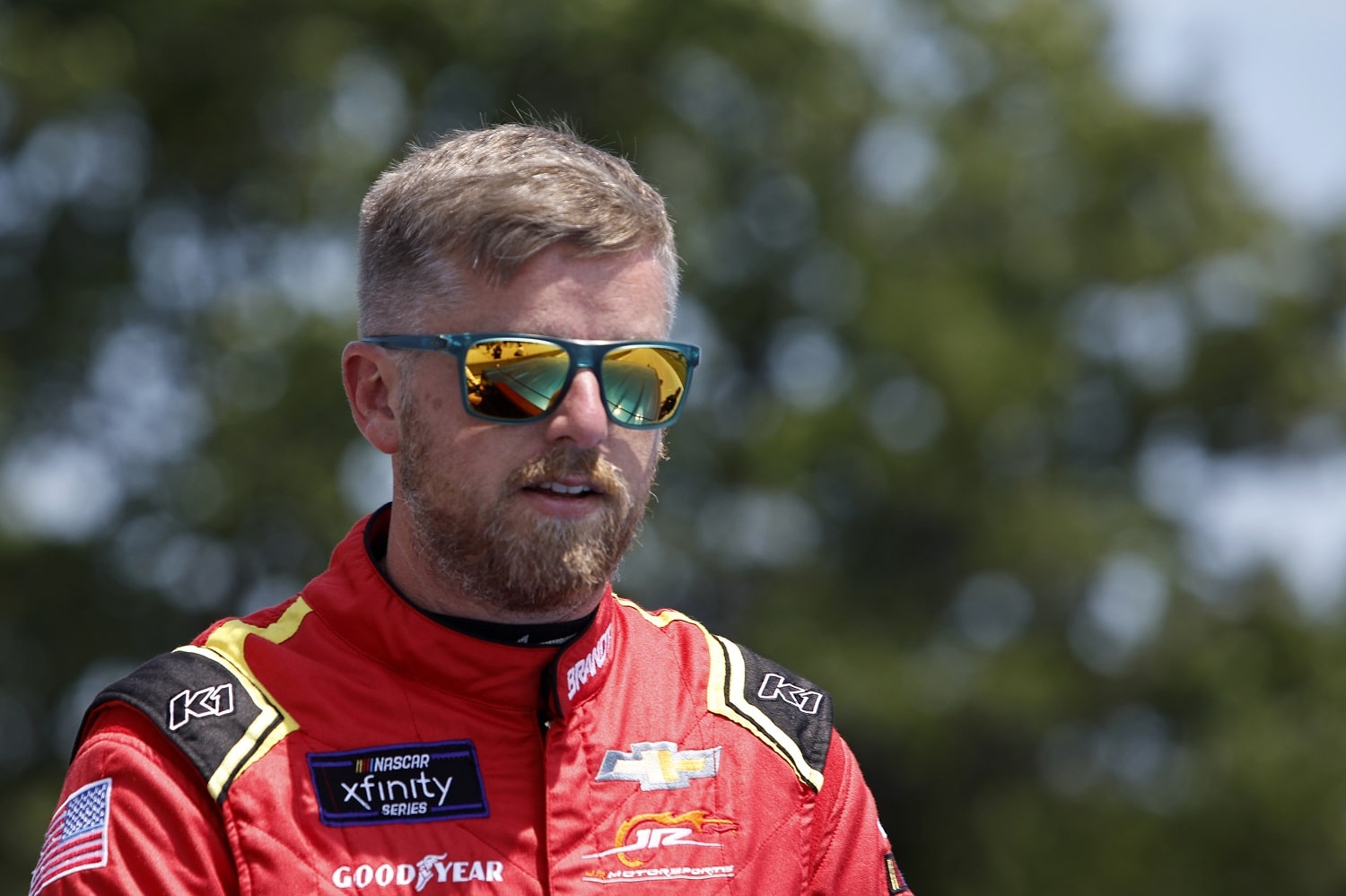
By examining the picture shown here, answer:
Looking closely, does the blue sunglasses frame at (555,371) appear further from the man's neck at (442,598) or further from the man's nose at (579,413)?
the man's neck at (442,598)

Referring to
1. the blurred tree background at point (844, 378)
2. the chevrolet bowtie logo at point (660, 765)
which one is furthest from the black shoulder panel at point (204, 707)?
the blurred tree background at point (844, 378)

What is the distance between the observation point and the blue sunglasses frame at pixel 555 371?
296cm

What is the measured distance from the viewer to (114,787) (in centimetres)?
276

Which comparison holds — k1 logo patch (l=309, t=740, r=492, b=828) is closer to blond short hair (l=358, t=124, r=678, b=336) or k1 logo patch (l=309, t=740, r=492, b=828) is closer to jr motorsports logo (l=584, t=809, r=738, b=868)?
jr motorsports logo (l=584, t=809, r=738, b=868)

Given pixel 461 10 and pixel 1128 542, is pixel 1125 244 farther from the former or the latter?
pixel 461 10

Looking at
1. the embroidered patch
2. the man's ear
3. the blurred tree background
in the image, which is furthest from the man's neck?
the blurred tree background

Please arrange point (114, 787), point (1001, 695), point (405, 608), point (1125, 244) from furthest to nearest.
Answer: point (1125, 244) → point (1001, 695) → point (405, 608) → point (114, 787)

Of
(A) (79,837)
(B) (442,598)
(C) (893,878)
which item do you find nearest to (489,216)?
(B) (442,598)

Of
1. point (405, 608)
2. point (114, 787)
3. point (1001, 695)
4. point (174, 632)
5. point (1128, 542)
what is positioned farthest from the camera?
point (1128, 542)

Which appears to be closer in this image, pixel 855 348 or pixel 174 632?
pixel 174 632

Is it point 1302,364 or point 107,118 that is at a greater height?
point 107,118

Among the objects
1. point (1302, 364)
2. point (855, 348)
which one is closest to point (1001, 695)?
point (855, 348)

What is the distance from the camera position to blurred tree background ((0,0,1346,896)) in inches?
703

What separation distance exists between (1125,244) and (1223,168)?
5.50ft
